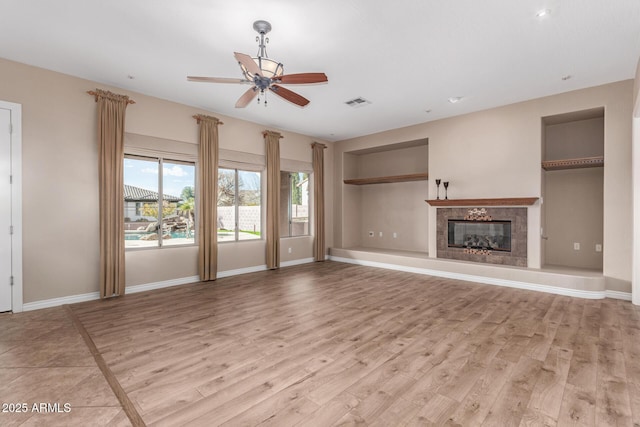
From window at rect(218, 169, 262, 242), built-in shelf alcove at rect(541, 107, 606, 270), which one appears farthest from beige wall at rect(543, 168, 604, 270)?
window at rect(218, 169, 262, 242)

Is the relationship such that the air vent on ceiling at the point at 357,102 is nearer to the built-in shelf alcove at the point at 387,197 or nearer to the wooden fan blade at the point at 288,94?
the wooden fan blade at the point at 288,94

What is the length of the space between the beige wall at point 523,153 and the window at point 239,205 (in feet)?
10.3

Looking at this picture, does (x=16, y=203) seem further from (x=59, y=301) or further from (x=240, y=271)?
(x=240, y=271)

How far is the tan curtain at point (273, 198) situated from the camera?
21.8 feet

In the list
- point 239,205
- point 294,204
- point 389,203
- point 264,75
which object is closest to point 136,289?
point 239,205

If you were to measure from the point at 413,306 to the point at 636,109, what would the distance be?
3.84 m

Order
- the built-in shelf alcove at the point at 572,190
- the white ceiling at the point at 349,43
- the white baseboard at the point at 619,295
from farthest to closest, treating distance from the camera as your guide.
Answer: the built-in shelf alcove at the point at 572,190 → the white baseboard at the point at 619,295 → the white ceiling at the point at 349,43

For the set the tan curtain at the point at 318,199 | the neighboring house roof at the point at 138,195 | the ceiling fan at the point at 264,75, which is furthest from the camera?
the tan curtain at the point at 318,199

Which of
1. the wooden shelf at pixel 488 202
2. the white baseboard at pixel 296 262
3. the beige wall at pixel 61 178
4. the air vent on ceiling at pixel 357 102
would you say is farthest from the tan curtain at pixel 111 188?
the wooden shelf at pixel 488 202

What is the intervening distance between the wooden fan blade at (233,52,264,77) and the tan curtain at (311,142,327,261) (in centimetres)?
463

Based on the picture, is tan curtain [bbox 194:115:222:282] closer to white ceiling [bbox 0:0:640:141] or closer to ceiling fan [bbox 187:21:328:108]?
white ceiling [bbox 0:0:640:141]

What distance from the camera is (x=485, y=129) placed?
5.74 m

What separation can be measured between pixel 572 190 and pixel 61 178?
809 centimetres

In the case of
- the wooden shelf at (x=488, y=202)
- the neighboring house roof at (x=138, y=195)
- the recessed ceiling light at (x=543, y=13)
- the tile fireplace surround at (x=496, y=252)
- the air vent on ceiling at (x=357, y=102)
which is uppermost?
the air vent on ceiling at (x=357, y=102)
